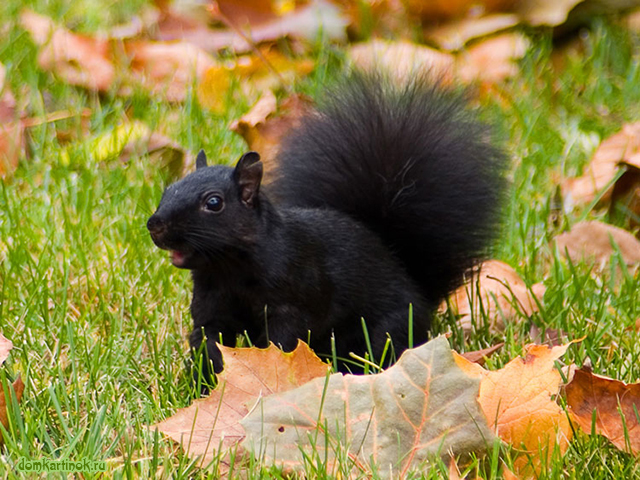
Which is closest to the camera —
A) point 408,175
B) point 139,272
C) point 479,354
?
point 479,354

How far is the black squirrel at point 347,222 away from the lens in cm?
209

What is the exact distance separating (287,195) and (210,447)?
850 millimetres

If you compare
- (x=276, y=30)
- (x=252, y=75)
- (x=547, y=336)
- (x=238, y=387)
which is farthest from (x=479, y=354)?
(x=276, y=30)

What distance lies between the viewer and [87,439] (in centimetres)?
185

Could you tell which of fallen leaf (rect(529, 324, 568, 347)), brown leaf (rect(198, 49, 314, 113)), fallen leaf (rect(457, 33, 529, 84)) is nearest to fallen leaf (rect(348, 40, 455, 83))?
fallen leaf (rect(457, 33, 529, 84))

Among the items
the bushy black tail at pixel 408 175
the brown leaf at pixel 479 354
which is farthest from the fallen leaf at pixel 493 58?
the brown leaf at pixel 479 354

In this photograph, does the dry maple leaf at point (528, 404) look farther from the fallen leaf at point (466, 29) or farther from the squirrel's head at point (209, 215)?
the fallen leaf at point (466, 29)

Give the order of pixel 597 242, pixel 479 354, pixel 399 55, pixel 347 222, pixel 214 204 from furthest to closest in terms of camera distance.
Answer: pixel 399 55 → pixel 597 242 → pixel 347 222 → pixel 479 354 → pixel 214 204

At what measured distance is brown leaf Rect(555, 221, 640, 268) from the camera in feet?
9.50

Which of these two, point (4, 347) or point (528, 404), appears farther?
point (4, 347)

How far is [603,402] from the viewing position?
1.90 metres

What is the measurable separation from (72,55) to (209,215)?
2.10 metres

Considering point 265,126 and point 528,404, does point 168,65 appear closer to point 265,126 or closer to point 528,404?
point 265,126

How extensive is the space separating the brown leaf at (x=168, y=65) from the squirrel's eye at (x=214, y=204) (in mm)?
1722
